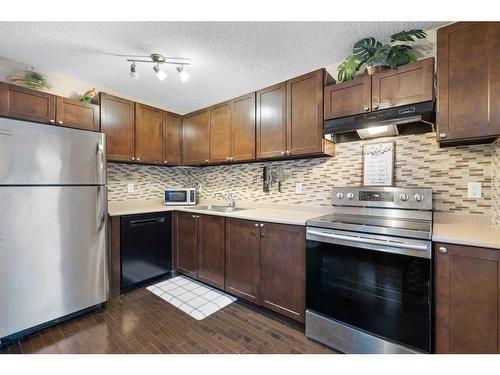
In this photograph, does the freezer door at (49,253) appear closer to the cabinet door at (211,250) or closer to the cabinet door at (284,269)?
the cabinet door at (211,250)

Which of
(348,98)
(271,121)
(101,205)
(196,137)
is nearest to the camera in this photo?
(348,98)

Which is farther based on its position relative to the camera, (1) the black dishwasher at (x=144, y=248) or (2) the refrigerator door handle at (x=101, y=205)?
(1) the black dishwasher at (x=144, y=248)

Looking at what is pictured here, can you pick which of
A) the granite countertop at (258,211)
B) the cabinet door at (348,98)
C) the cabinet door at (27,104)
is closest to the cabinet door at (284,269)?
the granite countertop at (258,211)

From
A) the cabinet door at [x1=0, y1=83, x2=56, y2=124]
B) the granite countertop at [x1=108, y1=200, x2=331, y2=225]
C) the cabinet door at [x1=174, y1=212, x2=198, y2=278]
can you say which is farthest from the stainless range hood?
the cabinet door at [x1=0, y1=83, x2=56, y2=124]

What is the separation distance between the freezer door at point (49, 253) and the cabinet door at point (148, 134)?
2.81 feet

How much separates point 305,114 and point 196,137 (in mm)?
1569

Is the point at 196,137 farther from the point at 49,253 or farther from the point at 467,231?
the point at 467,231

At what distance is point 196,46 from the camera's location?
1.87 metres

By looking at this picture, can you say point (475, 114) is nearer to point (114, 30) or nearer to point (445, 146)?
point (445, 146)

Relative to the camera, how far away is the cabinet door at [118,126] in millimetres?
2475

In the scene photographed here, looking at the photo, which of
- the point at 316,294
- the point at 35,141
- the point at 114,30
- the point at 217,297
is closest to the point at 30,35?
the point at 114,30

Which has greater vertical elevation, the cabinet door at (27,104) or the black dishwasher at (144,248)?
the cabinet door at (27,104)

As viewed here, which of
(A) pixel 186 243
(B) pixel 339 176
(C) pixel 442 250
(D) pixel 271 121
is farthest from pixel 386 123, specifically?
(A) pixel 186 243

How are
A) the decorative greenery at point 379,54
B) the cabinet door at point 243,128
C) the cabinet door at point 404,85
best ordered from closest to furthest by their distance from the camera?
1. the cabinet door at point 404,85
2. the decorative greenery at point 379,54
3. the cabinet door at point 243,128
